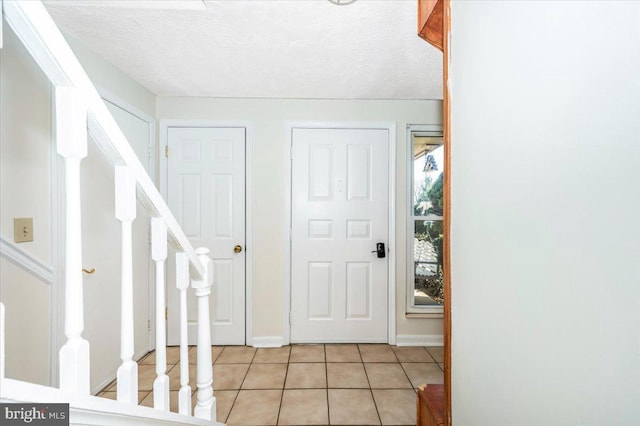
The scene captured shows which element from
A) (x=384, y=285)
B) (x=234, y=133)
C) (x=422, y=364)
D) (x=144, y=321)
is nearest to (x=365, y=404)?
(x=422, y=364)

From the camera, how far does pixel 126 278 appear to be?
78cm

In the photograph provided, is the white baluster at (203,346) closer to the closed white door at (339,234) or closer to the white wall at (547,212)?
the white wall at (547,212)

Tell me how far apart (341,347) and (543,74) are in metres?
2.58

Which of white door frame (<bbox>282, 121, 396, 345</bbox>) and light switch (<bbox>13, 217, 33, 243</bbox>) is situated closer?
light switch (<bbox>13, 217, 33, 243</bbox>)

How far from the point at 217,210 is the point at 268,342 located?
1.31 m

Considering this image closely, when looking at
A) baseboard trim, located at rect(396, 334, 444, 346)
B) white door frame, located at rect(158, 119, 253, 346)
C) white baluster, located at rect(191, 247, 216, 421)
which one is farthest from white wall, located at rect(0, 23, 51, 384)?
baseboard trim, located at rect(396, 334, 444, 346)

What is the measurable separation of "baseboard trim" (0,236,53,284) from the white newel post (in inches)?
44.4

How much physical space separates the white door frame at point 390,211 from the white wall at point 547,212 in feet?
6.43

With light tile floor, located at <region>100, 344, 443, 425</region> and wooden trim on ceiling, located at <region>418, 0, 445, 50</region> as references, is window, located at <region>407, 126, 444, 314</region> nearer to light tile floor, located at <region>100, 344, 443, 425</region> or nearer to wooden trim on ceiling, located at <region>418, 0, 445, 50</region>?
light tile floor, located at <region>100, 344, 443, 425</region>

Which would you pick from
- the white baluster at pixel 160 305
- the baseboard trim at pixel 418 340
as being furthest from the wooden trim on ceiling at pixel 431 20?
the baseboard trim at pixel 418 340

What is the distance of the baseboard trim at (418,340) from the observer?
103 inches

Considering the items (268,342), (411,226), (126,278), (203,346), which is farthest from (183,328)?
(411,226)

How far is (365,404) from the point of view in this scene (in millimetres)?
1800

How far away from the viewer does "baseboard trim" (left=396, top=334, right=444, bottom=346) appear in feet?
8.54
